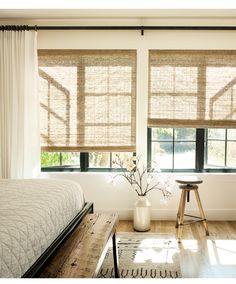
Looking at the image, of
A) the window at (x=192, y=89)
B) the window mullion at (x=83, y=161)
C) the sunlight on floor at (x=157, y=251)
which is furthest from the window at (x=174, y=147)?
the sunlight on floor at (x=157, y=251)

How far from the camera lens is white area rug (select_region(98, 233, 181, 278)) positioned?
260cm

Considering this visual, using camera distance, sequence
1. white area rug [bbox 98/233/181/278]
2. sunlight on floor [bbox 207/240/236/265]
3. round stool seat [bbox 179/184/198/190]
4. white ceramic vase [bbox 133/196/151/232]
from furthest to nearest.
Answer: white ceramic vase [bbox 133/196/151/232]
round stool seat [bbox 179/184/198/190]
sunlight on floor [bbox 207/240/236/265]
white area rug [bbox 98/233/181/278]

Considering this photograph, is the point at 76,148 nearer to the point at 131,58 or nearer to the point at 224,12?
the point at 131,58

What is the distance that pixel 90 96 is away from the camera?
4035 millimetres

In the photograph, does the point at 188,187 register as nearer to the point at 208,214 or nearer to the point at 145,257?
the point at 208,214

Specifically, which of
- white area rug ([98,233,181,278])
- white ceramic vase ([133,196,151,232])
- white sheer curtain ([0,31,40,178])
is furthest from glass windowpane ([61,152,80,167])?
white area rug ([98,233,181,278])

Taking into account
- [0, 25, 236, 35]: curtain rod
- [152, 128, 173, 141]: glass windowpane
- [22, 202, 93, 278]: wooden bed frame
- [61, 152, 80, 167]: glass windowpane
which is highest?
[0, 25, 236, 35]: curtain rod

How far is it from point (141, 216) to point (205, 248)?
827mm

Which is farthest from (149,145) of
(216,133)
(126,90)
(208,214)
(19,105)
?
(19,105)

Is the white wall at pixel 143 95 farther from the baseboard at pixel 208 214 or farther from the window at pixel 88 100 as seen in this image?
the window at pixel 88 100

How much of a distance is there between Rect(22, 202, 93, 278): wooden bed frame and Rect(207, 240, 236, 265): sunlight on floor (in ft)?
4.13

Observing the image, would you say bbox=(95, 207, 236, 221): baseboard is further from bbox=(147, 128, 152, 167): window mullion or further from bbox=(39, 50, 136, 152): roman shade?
bbox=(39, 50, 136, 152): roman shade

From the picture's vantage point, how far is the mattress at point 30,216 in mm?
1406

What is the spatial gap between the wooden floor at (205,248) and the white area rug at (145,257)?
96 mm
